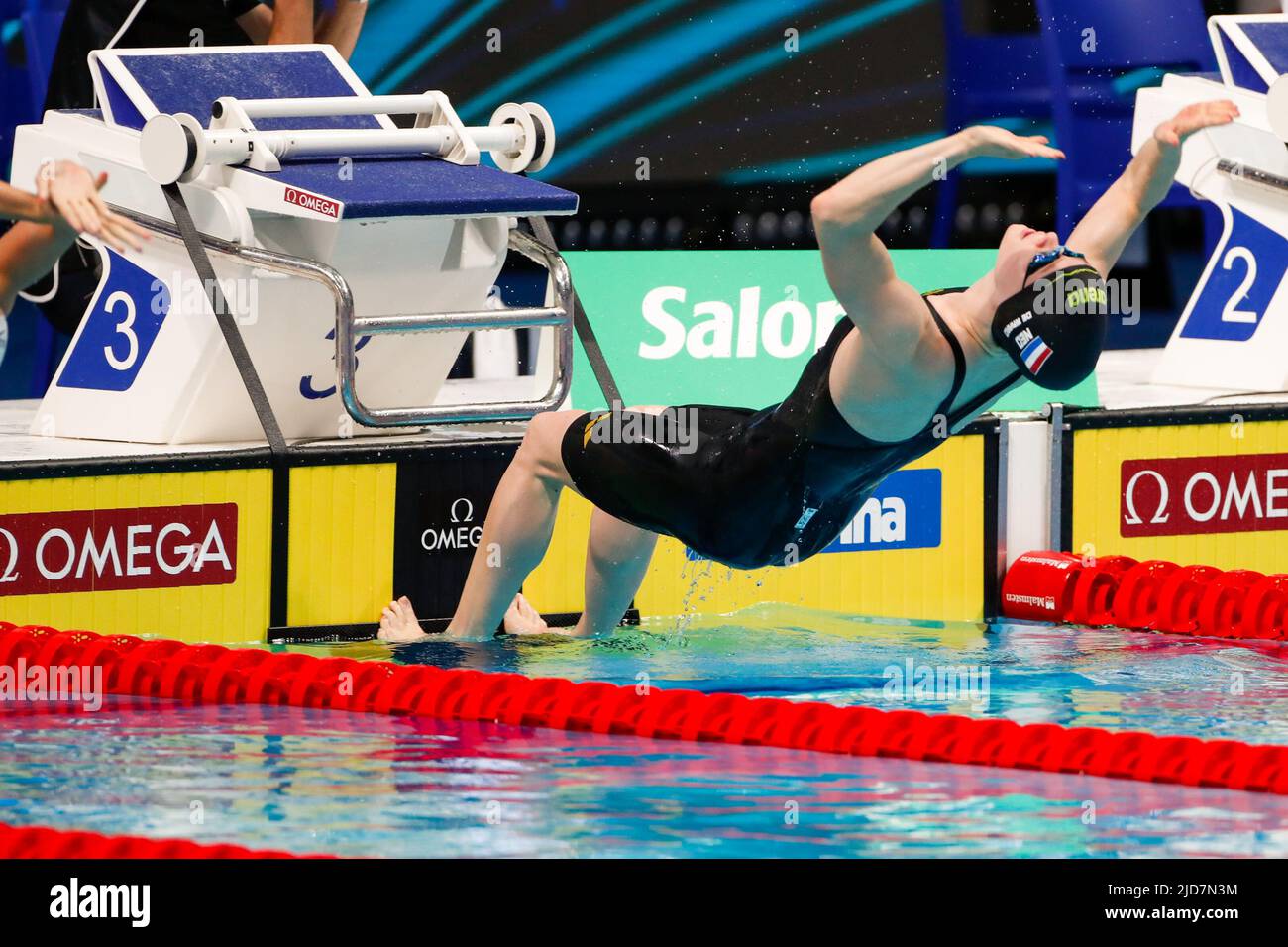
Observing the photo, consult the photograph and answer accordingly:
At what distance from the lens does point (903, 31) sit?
903 cm

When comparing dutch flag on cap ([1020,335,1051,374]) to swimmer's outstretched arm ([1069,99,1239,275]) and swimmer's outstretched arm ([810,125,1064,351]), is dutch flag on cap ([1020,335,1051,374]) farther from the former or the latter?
swimmer's outstretched arm ([1069,99,1239,275])

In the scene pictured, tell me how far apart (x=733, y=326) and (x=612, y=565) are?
1263 millimetres

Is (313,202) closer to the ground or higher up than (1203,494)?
higher up

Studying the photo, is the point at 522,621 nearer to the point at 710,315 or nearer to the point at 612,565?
the point at 612,565

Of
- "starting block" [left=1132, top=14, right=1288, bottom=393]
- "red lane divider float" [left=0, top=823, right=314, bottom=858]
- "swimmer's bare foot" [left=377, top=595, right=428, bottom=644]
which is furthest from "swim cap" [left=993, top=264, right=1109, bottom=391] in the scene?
"starting block" [left=1132, top=14, right=1288, bottom=393]

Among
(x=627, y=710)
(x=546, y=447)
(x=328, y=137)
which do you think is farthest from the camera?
(x=328, y=137)

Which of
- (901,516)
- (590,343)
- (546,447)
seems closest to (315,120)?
(590,343)

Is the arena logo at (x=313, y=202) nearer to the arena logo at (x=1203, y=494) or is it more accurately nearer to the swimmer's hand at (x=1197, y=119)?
the swimmer's hand at (x=1197, y=119)

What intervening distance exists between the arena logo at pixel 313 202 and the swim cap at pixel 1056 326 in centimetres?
175

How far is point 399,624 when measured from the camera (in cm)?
611

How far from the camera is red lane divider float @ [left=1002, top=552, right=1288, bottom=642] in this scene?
21.3 ft

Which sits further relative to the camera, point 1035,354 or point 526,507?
point 526,507

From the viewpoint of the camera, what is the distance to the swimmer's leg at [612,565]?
585 centimetres

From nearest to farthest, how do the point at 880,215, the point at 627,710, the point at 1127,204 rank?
the point at 880,215 < the point at 627,710 < the point at 1127,204
